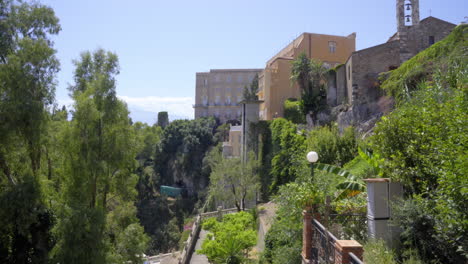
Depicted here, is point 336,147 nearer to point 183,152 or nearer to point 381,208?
point 381,208

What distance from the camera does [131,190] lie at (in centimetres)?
1327

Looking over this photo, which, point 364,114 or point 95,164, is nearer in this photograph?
point 95,164

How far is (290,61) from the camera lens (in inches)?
1268

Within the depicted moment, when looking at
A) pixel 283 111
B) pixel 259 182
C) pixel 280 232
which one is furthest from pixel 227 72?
pixel 280 232

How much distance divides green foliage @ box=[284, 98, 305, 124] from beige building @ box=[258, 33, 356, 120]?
134 centimetres

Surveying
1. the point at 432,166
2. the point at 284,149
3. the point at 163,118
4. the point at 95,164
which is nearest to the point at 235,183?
the point at 284,149

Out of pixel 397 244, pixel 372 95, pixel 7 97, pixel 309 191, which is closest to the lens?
pixel 397 244

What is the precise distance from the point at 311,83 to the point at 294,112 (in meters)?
3.07

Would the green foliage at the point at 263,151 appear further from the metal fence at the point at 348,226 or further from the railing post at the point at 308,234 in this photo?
the railing post at the point at 308,234

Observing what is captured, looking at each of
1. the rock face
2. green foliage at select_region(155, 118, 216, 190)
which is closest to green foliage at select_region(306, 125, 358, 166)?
the rock face

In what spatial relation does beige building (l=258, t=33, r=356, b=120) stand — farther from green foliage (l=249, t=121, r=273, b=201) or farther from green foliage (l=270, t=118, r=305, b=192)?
green foliage (l=270, t=118, r=305, b=192)

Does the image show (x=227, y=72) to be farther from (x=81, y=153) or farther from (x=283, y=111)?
(x=81, y=153)

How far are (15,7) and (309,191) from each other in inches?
393

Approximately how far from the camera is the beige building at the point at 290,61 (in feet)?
103
